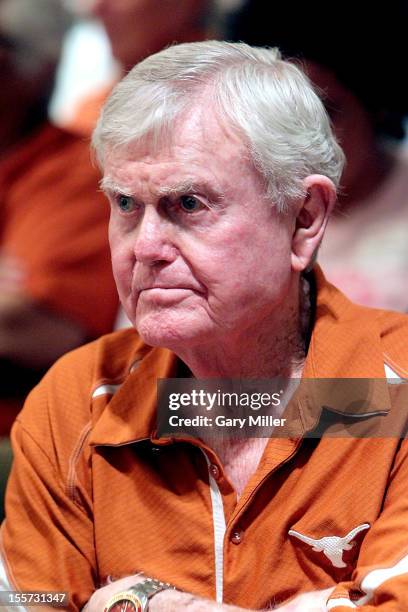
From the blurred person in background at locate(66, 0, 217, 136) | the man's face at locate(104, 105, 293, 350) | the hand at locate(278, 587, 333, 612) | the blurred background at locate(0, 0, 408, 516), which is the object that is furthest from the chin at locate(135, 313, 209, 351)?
the blurred person in background at locate(66, 0, 217, 136)

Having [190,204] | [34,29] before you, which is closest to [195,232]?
[190,204]

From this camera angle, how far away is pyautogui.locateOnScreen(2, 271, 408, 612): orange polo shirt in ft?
4.73

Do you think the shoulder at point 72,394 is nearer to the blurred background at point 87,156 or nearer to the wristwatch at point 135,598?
the wristwatch at point 135,598

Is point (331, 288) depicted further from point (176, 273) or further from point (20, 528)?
point (20, 528)

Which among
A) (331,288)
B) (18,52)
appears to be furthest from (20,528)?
(18,52)

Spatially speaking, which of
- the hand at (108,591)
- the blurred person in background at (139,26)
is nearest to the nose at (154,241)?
the hand at (108,591)

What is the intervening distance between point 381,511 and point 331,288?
40 cm

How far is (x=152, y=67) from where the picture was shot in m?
1.48

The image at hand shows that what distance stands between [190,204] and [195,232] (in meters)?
0.04

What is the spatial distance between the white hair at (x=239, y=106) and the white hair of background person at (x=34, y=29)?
1.28 m

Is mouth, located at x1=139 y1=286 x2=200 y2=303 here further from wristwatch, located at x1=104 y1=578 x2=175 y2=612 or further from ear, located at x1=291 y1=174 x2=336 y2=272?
wristwatch, located at x1=104 y1=578 x2=175 y2=612

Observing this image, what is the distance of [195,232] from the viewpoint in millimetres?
1446

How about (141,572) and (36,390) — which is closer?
(141,572)

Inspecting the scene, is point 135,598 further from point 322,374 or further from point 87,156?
point 87,156
